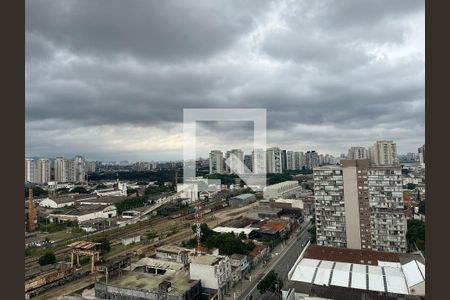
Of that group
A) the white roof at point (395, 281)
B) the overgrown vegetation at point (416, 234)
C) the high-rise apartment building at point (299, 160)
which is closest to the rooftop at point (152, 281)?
the white roof at point (395, 281)

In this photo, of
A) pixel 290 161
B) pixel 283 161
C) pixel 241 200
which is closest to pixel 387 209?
pixel 241 200

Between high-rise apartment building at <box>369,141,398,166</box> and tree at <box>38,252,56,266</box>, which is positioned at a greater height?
→ high-rise apartment building at <box>369,141,398,166</box>

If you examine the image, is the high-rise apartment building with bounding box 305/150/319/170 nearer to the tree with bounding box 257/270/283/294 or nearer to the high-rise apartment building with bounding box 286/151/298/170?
the high-rise apartment building with bounding box 286/151/298/170

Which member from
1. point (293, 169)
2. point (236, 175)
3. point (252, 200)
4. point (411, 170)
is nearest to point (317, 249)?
point (236, 175)

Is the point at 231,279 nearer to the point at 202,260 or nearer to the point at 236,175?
the point at 202,260

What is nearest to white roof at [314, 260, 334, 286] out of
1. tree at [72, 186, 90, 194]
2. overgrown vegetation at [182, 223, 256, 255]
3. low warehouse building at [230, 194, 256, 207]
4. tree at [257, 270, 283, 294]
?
tree at [257, 270, 283, 294]

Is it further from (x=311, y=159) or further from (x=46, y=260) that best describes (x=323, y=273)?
(x=311, y=159)
